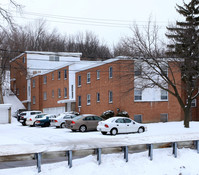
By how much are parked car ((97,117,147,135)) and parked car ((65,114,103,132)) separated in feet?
7.65

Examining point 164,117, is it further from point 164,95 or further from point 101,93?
point 101,93

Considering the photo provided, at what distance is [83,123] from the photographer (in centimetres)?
2822

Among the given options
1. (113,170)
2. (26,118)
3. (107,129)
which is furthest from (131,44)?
(113,170)

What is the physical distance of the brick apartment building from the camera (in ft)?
120

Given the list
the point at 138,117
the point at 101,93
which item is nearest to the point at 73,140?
the point at 138,117

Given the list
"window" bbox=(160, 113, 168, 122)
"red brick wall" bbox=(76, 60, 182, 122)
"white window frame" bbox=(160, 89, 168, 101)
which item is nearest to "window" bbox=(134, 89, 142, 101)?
"red brick wall" bbox=(76, 60, 182, 122)

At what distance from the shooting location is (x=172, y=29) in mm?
33281

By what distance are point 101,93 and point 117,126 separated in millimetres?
14840

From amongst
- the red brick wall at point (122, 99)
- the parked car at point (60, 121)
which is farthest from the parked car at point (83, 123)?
the red brick wall at point (122, 99)

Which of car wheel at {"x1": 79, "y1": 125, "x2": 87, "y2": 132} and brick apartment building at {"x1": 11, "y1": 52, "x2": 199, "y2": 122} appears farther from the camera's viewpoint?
brick apartment building at {"x1": 11, "y1": 52, "x2": 199, "y2": 122}

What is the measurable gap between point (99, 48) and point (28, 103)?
28.3m

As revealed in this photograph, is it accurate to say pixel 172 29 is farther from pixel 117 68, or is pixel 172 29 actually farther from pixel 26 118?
pixel 26 118

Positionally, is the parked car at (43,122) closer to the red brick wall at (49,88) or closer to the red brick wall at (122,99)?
the red brick wall at (122,99)

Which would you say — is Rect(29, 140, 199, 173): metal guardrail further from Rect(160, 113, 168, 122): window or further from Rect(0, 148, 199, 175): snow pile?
Rect(160, 113, 168, 122): window
